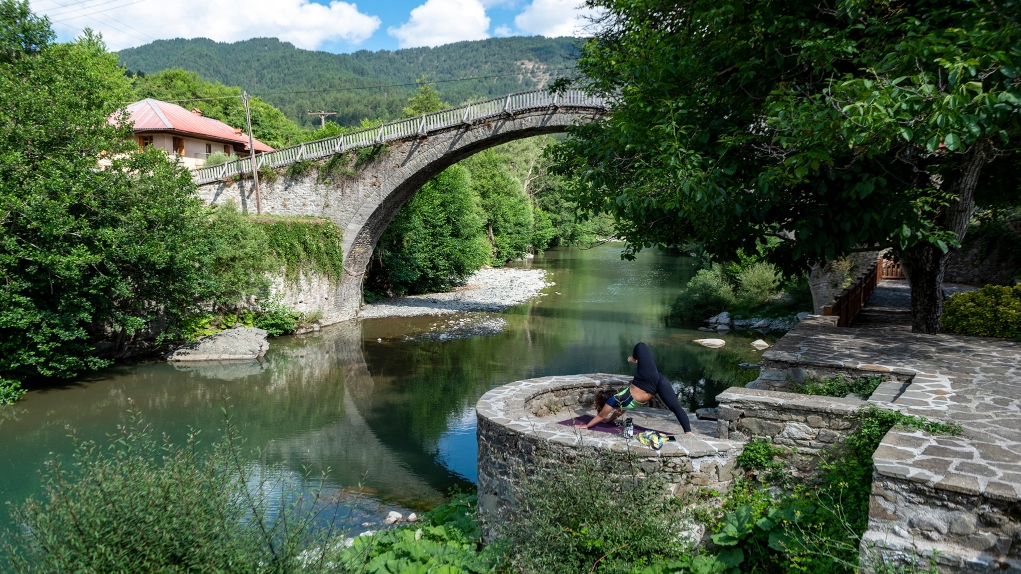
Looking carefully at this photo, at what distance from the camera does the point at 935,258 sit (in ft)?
25.3

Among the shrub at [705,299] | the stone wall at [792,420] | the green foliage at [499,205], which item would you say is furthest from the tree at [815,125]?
the green foliage at [499,205]

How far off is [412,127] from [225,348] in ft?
26.3

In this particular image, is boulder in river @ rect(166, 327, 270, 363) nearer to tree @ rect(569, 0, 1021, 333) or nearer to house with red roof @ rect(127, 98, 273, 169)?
tree @ rect(569, 0, 1021, 333)

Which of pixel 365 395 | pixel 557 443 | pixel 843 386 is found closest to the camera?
pixel 557 443

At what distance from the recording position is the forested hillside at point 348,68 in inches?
3644

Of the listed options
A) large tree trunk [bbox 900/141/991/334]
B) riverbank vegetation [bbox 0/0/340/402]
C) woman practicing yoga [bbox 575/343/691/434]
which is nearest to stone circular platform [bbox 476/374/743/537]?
woman practicing yoga [bbox 575/343/691/434]

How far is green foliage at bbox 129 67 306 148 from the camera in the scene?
133 ft

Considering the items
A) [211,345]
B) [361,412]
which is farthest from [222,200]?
[361,412]

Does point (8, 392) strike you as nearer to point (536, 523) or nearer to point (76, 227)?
point (76, 227)

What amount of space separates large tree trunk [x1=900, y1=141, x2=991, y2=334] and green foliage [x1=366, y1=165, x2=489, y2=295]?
16869 mm

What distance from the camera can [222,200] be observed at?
19812mm

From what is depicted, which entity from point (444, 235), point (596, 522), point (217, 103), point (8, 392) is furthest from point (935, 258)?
point (217, 103)

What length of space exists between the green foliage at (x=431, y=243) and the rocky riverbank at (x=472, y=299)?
0.63 meters

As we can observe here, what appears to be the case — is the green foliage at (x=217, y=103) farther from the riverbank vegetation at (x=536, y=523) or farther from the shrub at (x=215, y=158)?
the riverbank vegetation at (x=536, y=523)
